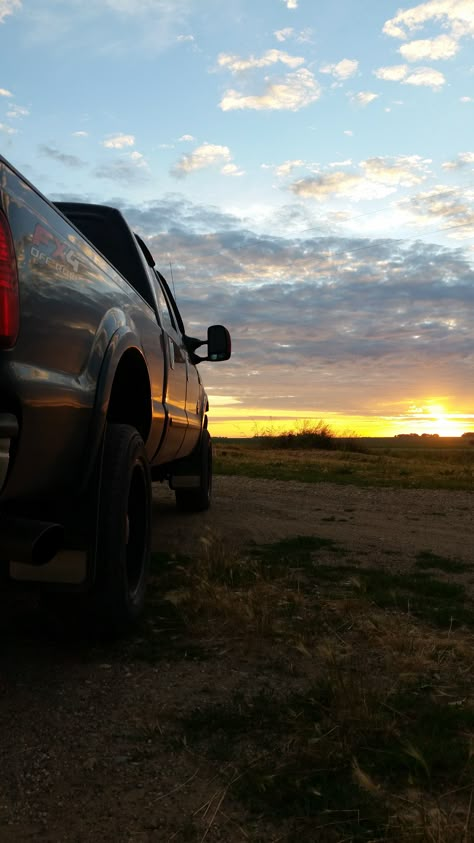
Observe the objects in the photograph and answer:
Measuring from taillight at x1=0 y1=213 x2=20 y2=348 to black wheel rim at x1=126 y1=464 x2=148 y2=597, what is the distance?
1592 mm

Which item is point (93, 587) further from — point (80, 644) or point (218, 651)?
point (218, 651)

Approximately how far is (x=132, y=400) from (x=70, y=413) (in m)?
1.45

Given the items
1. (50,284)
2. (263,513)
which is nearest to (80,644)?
(50,284)

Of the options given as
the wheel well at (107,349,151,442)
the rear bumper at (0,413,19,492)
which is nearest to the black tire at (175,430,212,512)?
the wheel well at (107,349,151,442)

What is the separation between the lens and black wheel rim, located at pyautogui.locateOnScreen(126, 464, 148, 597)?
11.8ft

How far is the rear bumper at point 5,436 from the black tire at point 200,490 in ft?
17.6

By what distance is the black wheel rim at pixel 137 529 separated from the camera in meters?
3.59

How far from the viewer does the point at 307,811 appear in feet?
5.99

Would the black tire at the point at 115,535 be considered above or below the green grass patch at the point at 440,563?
above

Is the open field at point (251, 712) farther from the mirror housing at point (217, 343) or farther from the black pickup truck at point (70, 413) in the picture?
the mirror housing at point (217, 343)

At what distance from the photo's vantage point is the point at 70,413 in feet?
8.38

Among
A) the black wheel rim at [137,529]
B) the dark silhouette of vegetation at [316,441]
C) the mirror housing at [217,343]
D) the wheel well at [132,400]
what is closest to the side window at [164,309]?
the mirror housing at [217,343]

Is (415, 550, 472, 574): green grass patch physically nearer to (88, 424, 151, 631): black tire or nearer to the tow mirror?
(88, 424, 151, 631): black tire

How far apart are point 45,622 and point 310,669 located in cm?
137
